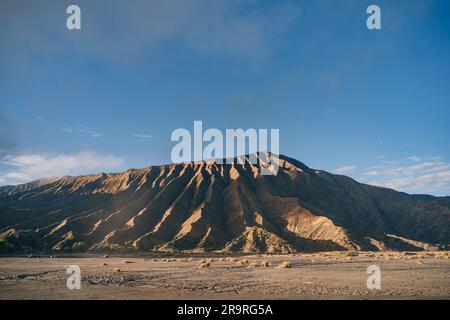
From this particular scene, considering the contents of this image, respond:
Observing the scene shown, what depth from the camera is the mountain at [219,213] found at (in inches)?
3947

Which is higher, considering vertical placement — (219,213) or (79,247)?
(219,213)

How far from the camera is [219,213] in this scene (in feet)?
401

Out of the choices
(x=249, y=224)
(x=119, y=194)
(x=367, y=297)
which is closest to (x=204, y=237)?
(x=249, y=224)

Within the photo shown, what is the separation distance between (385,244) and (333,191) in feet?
146

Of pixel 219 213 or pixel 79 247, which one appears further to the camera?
pixel 219 213

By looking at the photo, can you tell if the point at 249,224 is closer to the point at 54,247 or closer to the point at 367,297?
the point at 54,247

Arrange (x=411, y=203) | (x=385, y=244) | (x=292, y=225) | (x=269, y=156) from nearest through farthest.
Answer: (x=385, y=244), (x=292, y=225), (x=411, y=203), (x=269, y=156)

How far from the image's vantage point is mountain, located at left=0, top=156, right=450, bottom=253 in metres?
100

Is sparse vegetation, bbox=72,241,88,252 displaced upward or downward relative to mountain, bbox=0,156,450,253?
downward

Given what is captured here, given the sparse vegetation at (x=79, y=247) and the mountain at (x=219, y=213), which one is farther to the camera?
the mountain at (x=219, y=213)

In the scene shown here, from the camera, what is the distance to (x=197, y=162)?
16262 cm

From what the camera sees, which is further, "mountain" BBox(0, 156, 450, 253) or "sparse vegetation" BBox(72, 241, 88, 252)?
"mountain" BBox(0, 156, 450, 253)

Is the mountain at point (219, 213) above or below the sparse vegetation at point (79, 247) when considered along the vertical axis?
above
